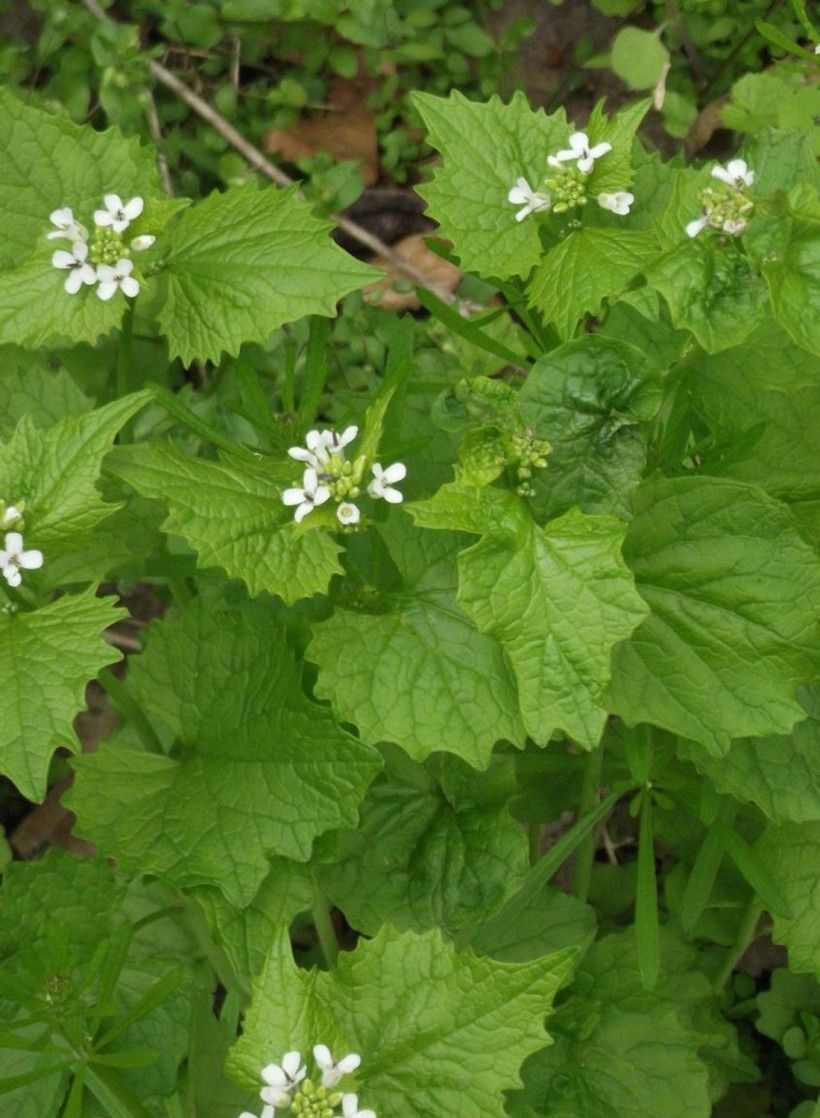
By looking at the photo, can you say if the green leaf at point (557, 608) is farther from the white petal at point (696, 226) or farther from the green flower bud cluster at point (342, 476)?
the white petal at point (696, 226)

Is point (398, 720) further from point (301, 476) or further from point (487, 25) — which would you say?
point (487, 25)

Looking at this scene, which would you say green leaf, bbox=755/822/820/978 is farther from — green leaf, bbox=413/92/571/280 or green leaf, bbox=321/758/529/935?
green leaf, bbox=413/92/571/280

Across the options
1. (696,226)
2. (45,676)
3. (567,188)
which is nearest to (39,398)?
(45,676)

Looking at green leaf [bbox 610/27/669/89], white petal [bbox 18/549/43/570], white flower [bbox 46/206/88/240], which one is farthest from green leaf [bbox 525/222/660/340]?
green leaf [bbox 610/27/669/89]

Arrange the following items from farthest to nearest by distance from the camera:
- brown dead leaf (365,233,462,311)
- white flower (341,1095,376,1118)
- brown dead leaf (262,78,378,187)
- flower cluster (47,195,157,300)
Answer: brown dead leaf (262,78,378,187), brown dead leaf (365,233,462,311), flower cluster (47,195,157,300), white flower (341,1095,376,1118)

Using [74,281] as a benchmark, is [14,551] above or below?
below

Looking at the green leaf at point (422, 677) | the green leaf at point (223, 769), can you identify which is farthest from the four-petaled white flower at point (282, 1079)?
the green leaf at point (422, 677)

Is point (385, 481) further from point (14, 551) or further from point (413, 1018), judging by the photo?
point (413, 1018)
